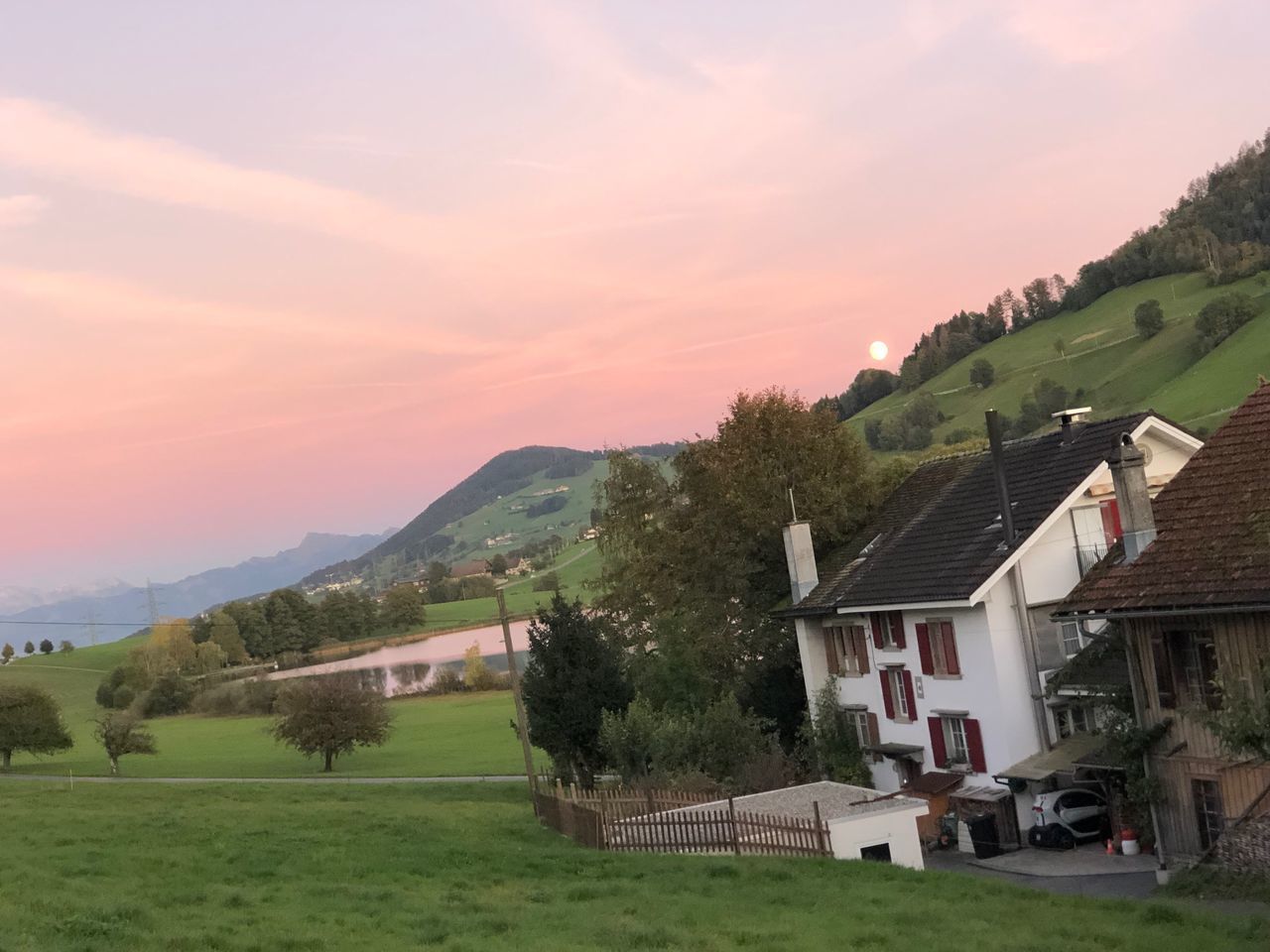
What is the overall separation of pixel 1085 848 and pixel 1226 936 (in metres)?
15.4

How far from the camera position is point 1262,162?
198125 mm

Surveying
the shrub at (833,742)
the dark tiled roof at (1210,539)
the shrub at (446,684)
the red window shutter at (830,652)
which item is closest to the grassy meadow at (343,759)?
the shrub at (446,684)

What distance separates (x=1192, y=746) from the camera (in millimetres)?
25672

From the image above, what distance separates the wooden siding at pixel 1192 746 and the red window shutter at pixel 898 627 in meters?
12.2

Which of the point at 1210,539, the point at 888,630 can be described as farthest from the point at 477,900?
the point at 888,630

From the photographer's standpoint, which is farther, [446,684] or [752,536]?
[446,684]

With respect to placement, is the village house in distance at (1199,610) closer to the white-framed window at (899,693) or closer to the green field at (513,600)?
the white-framed window at (899,693)

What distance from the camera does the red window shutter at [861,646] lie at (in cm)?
4106

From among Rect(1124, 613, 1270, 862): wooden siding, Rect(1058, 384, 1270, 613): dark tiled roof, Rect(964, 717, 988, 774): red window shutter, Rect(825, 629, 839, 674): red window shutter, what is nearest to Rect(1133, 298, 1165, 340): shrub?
Rect(825, 629, 839, 674): red window shutter

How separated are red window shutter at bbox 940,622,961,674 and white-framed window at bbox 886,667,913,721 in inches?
100

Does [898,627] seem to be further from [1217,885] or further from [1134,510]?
[1217,885]

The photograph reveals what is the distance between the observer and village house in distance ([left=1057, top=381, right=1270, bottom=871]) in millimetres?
23281

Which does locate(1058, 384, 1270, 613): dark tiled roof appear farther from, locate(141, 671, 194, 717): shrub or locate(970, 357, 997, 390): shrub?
locate(970, 357, 997, 390): shrub

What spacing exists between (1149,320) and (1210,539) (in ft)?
485
